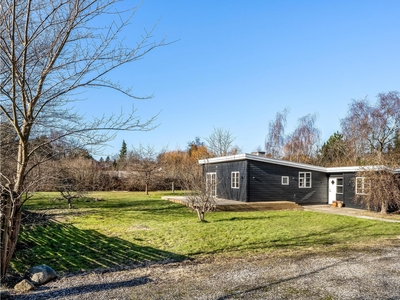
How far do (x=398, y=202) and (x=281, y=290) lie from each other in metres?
11.8

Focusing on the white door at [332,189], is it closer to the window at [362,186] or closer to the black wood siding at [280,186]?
the black wood siding at [280,186]

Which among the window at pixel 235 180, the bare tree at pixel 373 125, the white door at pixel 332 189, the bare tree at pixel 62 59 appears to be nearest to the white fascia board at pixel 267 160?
the white door at pixel 332 189

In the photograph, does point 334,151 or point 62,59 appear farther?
point 334,151

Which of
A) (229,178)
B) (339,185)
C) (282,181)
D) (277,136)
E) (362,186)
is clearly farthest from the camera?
(277,136)

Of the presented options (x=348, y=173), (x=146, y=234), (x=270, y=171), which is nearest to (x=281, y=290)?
(x=146, y=234)

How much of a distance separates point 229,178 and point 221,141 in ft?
49.3

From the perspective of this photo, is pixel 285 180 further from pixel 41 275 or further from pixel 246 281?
pixel 41 275

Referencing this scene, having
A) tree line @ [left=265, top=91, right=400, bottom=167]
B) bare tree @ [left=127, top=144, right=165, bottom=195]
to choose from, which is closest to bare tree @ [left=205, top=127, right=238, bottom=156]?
tree line @ [left=265, top=91, right=400, bottom=167]

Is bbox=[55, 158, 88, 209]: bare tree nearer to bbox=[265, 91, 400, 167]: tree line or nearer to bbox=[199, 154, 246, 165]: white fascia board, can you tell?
bbox=[199, 154, 246, 165]: white fascia board

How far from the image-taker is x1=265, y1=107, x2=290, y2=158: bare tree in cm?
3325

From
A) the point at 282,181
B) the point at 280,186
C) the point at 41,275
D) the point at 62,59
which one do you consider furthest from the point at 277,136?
the point at 62,59

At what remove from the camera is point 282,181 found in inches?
677

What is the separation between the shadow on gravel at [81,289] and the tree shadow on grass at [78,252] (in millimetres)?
959

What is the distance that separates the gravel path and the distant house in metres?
10.5
